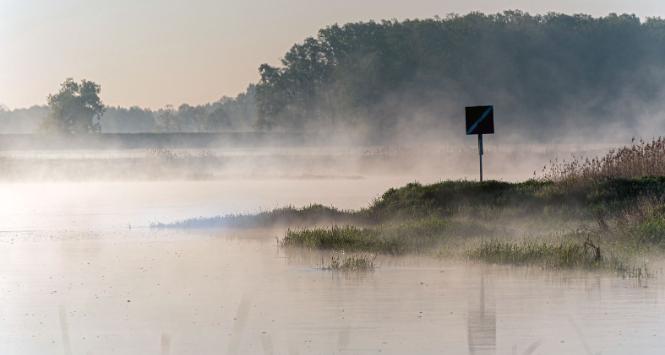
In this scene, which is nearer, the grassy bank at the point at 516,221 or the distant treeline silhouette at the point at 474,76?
the grassy bank at the point at 516,221

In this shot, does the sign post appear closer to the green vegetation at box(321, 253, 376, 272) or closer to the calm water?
the calm water

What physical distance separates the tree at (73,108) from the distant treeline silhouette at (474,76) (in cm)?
2162

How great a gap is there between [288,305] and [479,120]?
17005 millimetres

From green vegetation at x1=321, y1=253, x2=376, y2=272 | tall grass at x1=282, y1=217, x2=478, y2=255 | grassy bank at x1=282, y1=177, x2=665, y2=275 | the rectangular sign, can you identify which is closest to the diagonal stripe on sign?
the rectangular sign

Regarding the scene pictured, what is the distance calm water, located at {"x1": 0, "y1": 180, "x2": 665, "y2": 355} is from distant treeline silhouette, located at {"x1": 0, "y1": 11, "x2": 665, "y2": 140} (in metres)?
89.6

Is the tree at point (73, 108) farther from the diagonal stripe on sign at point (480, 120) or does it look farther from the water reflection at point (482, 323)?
the water reflection at point (482, 323)

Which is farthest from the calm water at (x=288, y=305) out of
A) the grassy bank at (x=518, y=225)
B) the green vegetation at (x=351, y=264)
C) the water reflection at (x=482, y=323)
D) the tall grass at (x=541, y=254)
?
the grassy bank at (x=518, y=225)

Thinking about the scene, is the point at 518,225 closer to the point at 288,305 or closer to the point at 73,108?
the point at 288,305

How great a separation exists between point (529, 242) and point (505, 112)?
101m

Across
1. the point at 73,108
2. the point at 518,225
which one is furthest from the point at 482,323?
the point at 73,108

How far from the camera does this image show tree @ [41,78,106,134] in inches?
5315

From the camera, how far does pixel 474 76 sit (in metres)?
126

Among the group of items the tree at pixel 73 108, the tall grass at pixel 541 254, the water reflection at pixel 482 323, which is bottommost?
the water reflection at pixel 482 323

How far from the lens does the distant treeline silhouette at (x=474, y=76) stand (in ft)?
393
